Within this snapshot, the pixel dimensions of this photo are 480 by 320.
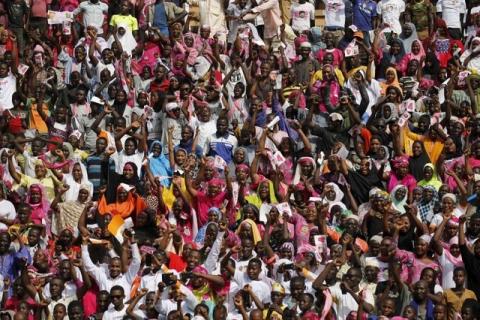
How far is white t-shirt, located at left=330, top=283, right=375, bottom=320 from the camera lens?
81.1 ft

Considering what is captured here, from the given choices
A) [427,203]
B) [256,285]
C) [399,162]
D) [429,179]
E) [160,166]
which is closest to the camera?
[256,285]

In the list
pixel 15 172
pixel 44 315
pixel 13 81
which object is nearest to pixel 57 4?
pixel 13 81

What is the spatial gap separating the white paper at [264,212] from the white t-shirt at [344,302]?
2.15 metres

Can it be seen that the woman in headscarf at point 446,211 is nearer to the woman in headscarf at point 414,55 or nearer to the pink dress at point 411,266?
the pink dress at point 411,266

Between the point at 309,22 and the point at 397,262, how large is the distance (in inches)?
308

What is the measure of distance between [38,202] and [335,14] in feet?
21.9

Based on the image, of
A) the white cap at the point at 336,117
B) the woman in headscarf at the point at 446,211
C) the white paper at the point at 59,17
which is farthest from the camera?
the white paper at the point at 59,17

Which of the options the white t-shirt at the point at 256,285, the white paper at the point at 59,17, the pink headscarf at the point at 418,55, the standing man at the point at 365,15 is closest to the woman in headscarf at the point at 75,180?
the white t-shirt at the point at 256,285

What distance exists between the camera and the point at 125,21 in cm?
3180

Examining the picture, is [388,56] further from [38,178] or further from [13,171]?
[13,171]

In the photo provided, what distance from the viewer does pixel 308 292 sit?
24891 millimetres

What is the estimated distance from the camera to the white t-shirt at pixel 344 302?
2473 cm

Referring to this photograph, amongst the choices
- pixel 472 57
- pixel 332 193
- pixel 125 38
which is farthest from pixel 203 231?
pixel 472 57

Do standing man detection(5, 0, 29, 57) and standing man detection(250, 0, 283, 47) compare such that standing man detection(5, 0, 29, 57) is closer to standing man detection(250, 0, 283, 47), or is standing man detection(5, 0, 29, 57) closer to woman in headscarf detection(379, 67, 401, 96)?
standing man detection(250, 0, 283, 47)
